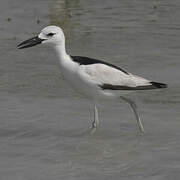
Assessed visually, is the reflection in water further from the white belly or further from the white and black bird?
the white belly

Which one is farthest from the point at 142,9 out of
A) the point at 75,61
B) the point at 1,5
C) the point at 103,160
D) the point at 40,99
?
the point at 103,160

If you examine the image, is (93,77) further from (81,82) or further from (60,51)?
(60,51)

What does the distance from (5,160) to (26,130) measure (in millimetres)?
1201

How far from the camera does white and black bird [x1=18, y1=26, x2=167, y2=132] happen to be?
367 inches

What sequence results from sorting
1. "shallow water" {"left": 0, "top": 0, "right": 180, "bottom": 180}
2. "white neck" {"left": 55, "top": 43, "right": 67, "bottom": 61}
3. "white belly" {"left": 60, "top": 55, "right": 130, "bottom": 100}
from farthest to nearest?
"white neck" {"left": 55, "top": 43, "right": 67, "bottom": 61}
"white belly" {"left": 60, "top": 55, "right": 130, "bottom": 100}
"shallow water" {"left": 0, "top": 0, "right": 180, "bottom": 180}

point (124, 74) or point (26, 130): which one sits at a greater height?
point (124, 74)

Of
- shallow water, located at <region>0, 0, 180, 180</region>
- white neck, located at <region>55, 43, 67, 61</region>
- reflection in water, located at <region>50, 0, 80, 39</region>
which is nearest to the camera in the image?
shallow water, located at <region>0, 0, 180, 180</region>

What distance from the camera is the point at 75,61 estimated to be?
943cm

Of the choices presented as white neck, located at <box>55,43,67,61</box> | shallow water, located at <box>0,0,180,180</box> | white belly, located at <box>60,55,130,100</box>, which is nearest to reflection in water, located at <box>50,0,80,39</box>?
shallow water, located at <box>0,0,180,180</box>

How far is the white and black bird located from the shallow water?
0.46 meters

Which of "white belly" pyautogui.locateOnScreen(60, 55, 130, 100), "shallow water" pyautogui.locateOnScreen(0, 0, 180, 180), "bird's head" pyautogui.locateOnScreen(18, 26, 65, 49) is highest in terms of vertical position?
"bird's head" pyautogui.locateOnScreen(18, 26, 65, 49)

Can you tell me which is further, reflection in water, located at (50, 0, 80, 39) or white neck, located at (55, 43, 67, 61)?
reflection in water, located at (50, 0, 80, 39)

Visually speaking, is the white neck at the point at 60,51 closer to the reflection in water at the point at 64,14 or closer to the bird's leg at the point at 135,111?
the bird's leg at the point at 135,111

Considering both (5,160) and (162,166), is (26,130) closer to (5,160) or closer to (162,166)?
(5,160)
